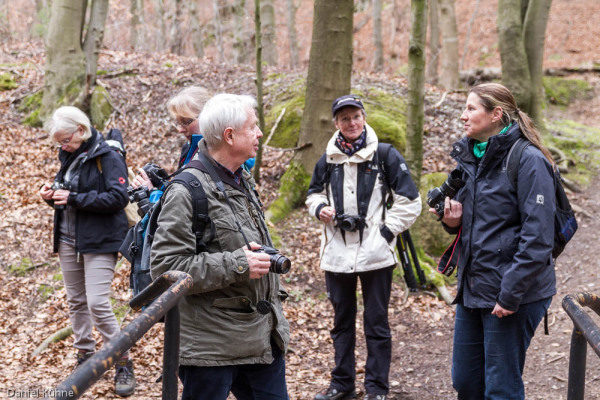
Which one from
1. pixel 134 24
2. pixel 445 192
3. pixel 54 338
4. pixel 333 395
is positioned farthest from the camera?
pixel 134 24

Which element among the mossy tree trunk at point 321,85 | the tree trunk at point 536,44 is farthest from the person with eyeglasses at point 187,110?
the tree trunk at point 536,44

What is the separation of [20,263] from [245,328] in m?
5.77

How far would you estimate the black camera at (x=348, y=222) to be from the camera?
14.7 ft

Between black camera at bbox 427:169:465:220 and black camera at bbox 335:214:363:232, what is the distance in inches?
37.2

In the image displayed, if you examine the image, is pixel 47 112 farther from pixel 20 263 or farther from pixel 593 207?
pixel 593 207

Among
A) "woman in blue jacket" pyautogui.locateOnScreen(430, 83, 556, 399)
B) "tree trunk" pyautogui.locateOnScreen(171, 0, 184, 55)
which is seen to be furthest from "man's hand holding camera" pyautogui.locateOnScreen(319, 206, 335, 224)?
"tree trunk" pyautogui.locateOnScreen(171, 0, 184, 55)

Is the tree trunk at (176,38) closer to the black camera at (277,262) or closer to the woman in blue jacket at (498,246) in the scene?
the woman in blue jacket at (498,246)

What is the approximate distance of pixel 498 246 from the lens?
3.24 metres

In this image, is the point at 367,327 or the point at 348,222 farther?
the point at 367,327

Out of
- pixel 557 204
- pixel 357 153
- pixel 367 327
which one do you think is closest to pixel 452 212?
pixel 557 204

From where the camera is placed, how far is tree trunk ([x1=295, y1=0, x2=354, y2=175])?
7.70 metres

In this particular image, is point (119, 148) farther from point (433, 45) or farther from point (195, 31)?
point (433, 45)

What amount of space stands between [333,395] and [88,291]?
2.31 meters

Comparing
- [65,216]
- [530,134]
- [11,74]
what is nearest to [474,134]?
[530,134]
